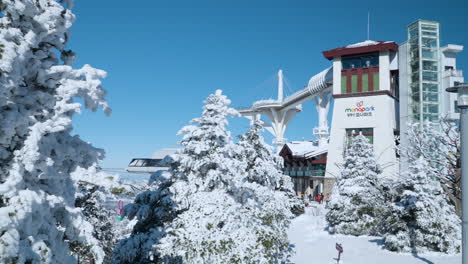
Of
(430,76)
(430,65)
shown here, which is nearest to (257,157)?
(430,76)

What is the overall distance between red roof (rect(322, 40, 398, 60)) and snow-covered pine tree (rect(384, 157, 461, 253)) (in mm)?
23046

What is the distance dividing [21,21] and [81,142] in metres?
1.68

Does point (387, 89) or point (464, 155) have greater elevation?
point (387, 89)

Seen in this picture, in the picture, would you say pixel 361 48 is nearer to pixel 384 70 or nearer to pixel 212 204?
pixel 384 70

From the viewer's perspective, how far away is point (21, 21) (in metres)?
4.52

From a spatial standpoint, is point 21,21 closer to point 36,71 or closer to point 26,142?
point 36,71

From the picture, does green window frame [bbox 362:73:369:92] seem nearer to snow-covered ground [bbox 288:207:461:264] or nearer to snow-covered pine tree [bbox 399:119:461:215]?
snow-covered pine tree [bbox 399:119:461:215]

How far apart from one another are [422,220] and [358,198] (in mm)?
6194

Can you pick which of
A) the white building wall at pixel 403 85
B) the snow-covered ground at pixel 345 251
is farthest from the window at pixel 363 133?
the snow-covered ground at pixel 345 251

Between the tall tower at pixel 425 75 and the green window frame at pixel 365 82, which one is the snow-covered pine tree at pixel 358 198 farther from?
the green window frame at pixel 365 82

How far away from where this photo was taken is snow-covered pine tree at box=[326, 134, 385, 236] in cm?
2203

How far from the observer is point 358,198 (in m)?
22.6

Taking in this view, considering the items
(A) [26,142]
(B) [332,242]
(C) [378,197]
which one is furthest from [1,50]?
(C) [378,197]

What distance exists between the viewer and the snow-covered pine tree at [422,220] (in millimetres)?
16516
